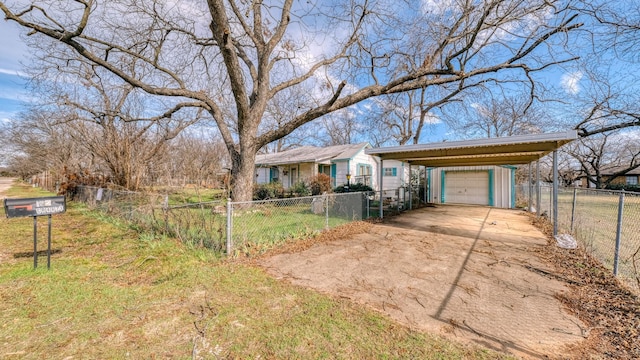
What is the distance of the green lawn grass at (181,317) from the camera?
2.33 metres

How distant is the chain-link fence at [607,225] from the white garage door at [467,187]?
628 cm

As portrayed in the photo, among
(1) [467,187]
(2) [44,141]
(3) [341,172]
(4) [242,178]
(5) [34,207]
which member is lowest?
(5) [34,207]

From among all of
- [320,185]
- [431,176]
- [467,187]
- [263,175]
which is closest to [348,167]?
[320,185]

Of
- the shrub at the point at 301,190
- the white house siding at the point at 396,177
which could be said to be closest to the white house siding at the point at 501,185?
the white house siding at the point at 396,177

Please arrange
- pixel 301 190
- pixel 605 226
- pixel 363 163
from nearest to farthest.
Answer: pixel 605 226 → pixel 301 190 → pixel 363 163

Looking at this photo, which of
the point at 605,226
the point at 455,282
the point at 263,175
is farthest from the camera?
the point at 263,175

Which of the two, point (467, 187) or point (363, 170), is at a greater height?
point (363, 170)

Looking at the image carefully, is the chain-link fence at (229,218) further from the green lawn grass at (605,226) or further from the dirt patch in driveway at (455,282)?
the green lawn grass at (605,226)

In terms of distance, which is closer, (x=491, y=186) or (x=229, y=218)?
(x=229, y=218)

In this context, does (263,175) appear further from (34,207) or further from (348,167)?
(34,207)

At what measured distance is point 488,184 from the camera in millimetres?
14250

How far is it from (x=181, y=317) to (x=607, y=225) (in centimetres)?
928

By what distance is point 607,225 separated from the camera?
6191 mm

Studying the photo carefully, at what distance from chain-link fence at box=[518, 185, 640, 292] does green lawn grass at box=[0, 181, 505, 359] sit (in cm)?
386
